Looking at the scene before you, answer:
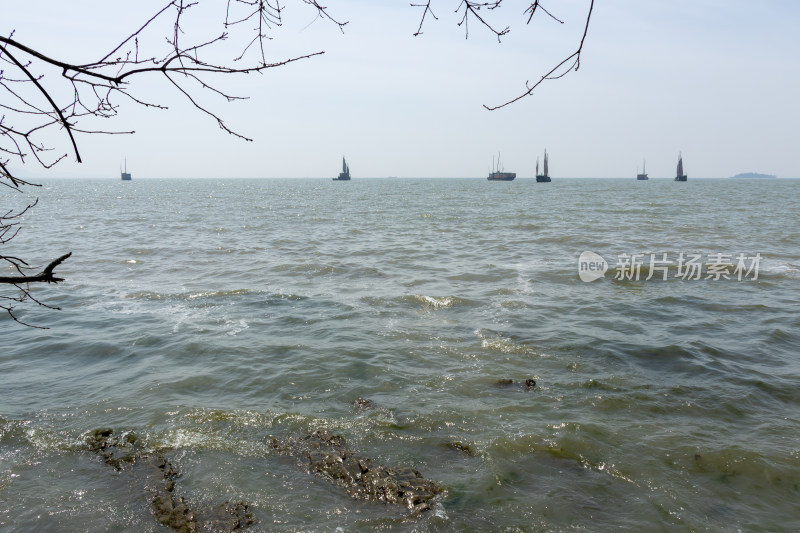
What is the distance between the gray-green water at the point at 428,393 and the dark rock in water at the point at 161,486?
4.2 inches

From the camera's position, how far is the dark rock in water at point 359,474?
166 inches

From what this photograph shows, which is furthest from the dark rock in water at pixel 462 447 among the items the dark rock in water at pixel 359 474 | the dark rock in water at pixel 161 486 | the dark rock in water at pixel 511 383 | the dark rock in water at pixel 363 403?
the dark rock in water at pixel 161 486

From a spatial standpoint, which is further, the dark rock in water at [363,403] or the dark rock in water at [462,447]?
the dark rock in water at [363,403]

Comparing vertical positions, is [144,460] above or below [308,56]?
below

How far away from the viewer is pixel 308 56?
1848mm

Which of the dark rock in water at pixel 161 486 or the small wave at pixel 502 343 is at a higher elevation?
the small wave at pixel 502 343

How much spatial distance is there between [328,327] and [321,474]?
4534 millimetres

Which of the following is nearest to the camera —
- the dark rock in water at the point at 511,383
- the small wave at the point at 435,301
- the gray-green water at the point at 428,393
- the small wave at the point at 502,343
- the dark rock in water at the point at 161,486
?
the dark rock in water at the point at 161,486

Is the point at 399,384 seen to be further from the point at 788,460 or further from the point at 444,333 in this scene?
the point at 788,460

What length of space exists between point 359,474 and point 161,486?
1.70 metres

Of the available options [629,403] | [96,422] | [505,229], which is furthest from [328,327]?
[505,229]

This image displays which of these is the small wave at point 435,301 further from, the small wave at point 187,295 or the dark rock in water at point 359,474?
the dark rock in water at point 359,474

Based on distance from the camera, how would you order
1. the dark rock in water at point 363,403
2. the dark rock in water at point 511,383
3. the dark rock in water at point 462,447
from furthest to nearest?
the dark rock in water at point 511,383 → the dark rock in water at point 363,403 → the dark rock in water at point 462,447

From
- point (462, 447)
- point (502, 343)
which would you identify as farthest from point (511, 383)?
point (462, 447)
